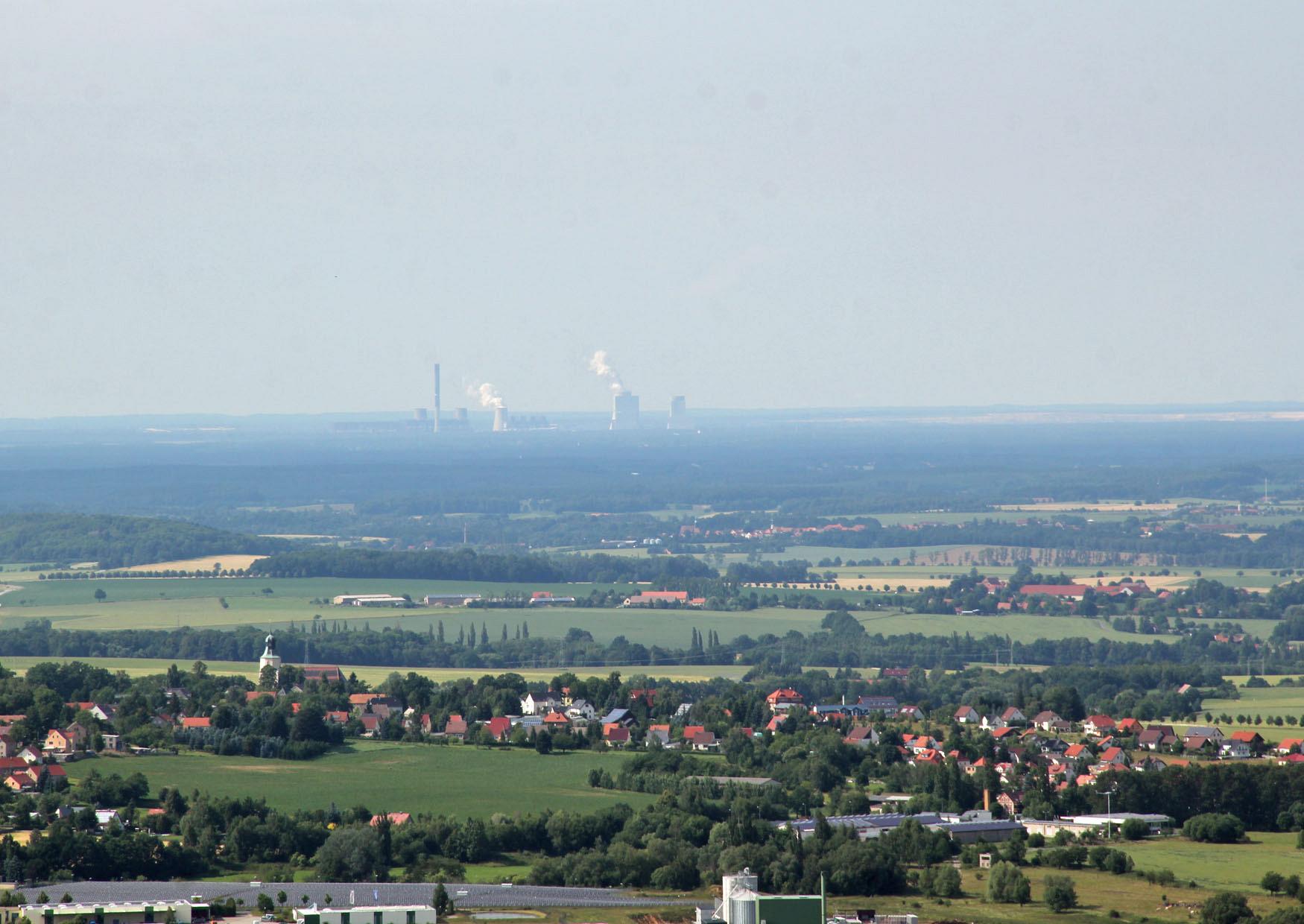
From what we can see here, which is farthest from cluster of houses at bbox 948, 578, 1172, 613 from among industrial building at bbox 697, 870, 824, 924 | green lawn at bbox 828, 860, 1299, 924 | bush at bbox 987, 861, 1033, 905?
industrial building at bbox 697, 870, 824, 924

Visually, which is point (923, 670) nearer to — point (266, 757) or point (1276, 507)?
point (266, 757)

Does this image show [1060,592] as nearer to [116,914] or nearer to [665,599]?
[665,599]

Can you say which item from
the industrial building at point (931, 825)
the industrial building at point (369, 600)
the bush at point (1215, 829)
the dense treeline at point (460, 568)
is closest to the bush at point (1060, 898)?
the industrial building at point (931, 825)

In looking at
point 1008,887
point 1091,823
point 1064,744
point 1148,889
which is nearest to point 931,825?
point 1091,823

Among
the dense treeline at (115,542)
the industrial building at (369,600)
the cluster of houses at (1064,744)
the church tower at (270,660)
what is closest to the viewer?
the cluster of houses at (1064,744)

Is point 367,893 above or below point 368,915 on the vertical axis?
below

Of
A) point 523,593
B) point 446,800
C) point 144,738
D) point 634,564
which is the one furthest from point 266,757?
point 634,564

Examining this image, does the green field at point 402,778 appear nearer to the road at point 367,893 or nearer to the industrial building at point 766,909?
the road at point 367,893
